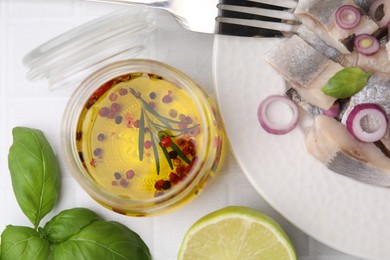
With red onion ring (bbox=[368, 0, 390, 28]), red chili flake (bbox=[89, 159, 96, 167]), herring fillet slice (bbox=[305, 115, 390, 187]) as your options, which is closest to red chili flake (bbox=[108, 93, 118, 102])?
red chili flake (bbox=[89, 159, 96, 167])

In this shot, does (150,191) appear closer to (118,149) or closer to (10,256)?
(118,149)

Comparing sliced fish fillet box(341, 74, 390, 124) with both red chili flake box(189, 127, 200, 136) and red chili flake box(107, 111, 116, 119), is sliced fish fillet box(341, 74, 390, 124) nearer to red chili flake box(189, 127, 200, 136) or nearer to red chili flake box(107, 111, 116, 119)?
red chili flake box(189, 127, 200, 136)

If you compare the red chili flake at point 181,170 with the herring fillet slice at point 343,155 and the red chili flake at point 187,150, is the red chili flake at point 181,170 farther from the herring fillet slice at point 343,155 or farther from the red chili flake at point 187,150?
the herring fillet slice at point 343,155

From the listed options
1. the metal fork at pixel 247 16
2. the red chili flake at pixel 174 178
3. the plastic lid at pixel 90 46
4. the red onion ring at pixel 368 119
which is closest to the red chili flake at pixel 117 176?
the red chili flake at pixel 174 178

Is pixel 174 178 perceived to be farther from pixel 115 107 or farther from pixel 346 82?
pixel 346 82

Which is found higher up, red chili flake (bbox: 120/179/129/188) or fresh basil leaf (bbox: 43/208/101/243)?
red chili flake (bbox: 120/179/129/188)

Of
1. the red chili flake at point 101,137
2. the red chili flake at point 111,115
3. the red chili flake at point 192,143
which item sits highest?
the red chili flake at point 111,115
